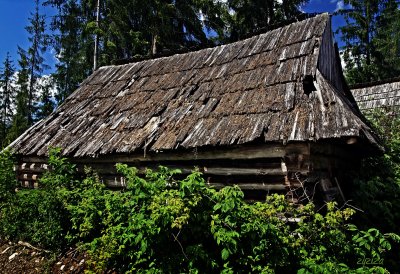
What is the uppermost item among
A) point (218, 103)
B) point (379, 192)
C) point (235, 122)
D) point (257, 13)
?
point (257, 13)

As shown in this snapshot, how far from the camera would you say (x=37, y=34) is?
2398cm

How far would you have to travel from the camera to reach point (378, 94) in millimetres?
15219

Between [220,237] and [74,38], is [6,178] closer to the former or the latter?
[220,237]

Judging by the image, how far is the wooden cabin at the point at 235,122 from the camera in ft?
16.9

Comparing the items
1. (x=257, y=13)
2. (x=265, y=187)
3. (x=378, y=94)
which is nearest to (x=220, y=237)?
(x=265, y=187)

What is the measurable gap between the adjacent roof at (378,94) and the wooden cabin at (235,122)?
6482mm

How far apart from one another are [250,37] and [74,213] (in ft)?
23.0

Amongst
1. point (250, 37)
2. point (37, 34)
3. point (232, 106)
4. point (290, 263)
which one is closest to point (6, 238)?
point (232, 106)

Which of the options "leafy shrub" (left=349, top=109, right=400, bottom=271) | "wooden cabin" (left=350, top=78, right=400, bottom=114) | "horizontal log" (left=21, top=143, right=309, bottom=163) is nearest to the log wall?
"horizontal log" (left=21, top=143, right=309, bottom=163)

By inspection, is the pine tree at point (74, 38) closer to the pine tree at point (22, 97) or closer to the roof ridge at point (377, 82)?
the pine tree at point (22, 97)

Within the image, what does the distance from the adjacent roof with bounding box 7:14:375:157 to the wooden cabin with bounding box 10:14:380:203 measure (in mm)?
28

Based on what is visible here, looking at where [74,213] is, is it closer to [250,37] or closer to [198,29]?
[250,37]

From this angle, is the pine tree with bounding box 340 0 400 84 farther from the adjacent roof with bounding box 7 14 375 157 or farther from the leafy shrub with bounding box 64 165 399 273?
the leafy shrub with bounding box 64 165 399 273

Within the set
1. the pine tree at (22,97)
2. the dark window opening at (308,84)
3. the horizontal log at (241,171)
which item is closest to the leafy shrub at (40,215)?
the horizontal log at (241,171)
